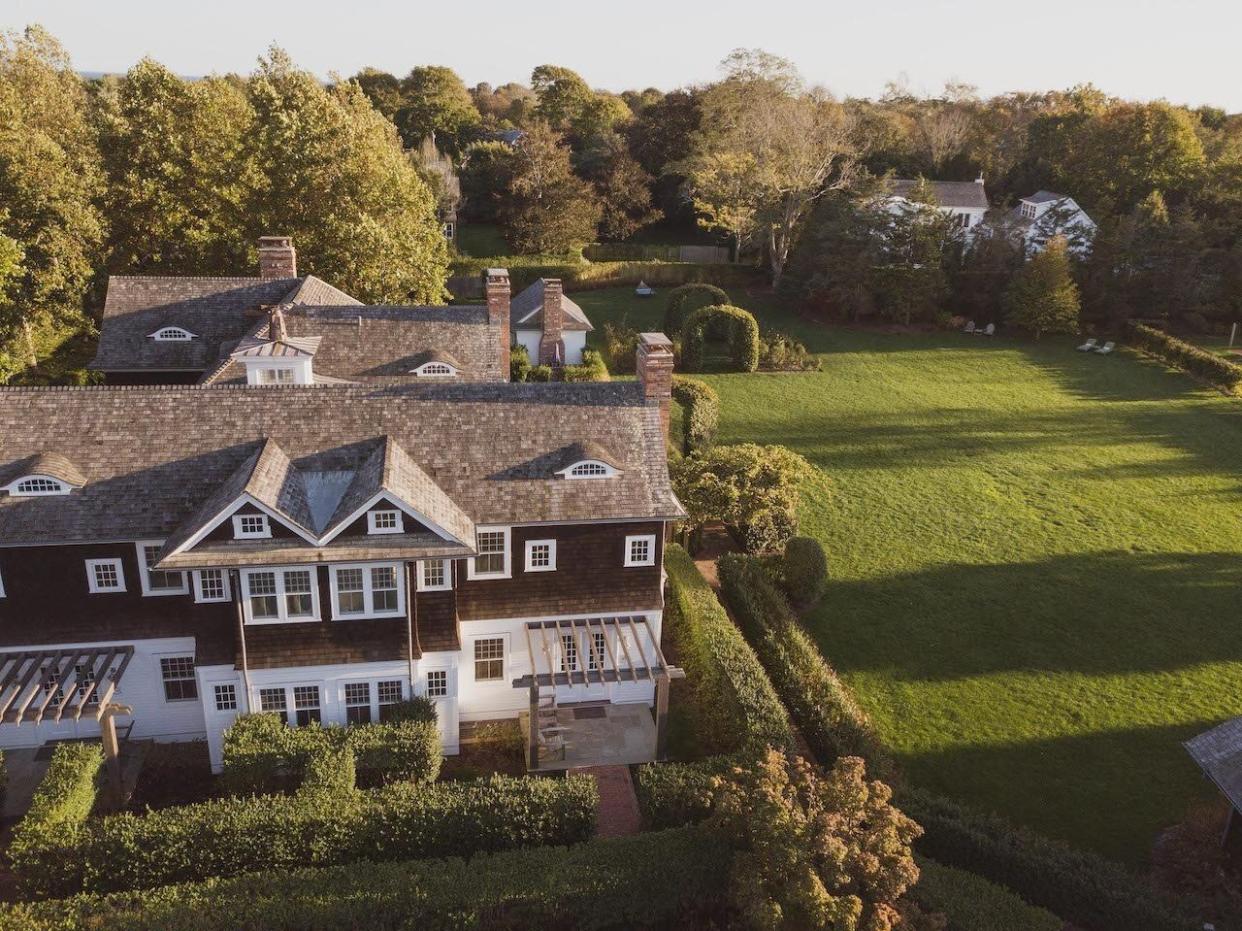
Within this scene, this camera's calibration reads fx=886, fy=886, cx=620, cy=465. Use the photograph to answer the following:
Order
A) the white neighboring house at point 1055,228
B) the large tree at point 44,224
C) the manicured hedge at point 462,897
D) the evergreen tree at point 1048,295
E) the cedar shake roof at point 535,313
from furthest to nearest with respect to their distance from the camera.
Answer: the white neighboring house at point 1055,228 < the evergreen tree at point 1048,295 < the cedar shake roof at point 535,313 < the large tree at point 44,224 < the manicured hedge at point 462,897

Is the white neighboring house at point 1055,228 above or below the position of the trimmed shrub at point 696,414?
above

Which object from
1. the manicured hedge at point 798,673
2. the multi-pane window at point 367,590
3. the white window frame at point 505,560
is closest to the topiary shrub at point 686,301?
the manicured hedge at point 798,673

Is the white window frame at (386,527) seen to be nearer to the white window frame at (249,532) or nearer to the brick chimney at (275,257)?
the white window frame at (249,532)

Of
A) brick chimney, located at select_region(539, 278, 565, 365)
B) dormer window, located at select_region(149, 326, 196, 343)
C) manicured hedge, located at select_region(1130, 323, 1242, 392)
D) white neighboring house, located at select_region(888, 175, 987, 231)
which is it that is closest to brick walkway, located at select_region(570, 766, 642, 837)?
dormer window, located at select_region(149, 326, 196, 343)

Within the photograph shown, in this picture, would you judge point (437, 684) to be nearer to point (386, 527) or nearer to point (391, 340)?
point (386, 527)

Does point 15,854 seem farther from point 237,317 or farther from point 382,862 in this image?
point 237,317
